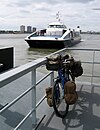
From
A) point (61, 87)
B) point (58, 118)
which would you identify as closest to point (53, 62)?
point (61, 87)

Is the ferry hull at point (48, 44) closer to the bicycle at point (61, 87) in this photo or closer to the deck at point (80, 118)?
the deck at point (80, 118)

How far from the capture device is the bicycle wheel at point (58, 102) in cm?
355

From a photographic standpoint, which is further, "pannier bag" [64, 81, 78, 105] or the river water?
the river water

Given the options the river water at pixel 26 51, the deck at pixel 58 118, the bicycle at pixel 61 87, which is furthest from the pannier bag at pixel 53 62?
the river water at pixel 26 51

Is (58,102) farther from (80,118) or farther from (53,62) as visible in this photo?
(53,62)

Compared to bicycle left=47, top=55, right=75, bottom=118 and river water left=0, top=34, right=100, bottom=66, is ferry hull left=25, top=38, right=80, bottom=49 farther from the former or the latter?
bicycle left=47, top=55, right=75, bottom=118

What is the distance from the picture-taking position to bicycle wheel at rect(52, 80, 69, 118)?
3549mm

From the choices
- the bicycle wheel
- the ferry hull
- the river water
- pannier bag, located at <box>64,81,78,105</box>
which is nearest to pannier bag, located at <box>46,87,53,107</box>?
the bicycle wheel

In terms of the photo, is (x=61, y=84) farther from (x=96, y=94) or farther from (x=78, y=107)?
(x=96, y=94)

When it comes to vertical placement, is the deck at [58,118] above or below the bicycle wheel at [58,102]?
below

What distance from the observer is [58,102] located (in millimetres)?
3756

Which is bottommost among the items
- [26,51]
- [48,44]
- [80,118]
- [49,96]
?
[26,51]

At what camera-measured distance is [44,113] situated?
13.0ft

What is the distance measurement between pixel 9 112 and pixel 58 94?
0.89 metres
